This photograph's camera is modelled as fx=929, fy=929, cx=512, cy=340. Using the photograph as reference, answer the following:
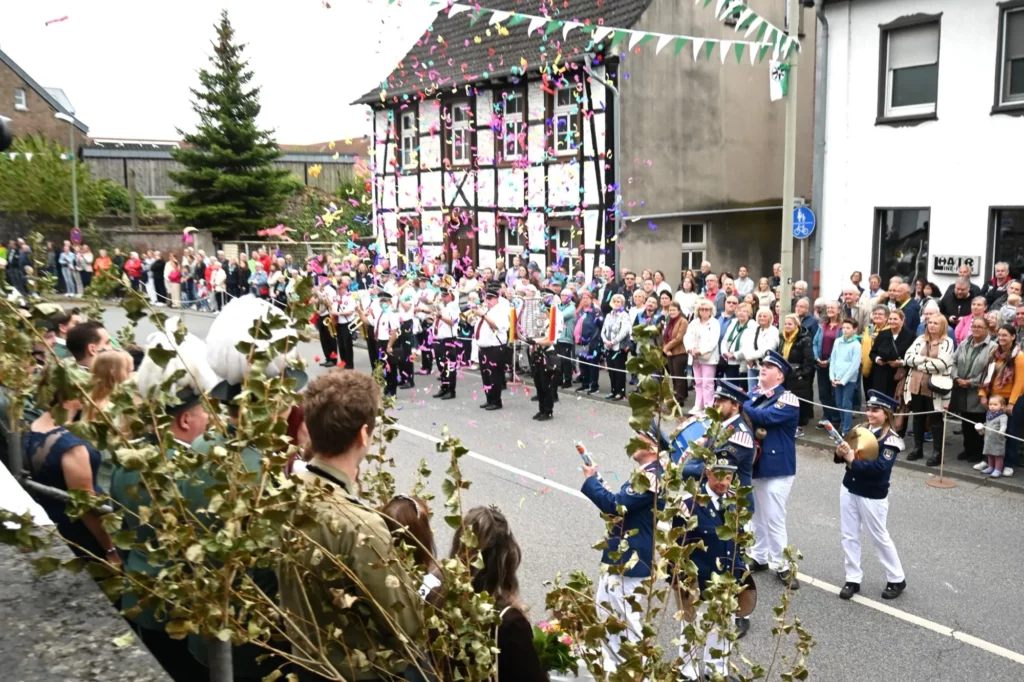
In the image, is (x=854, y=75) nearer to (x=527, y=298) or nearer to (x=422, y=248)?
(x=527, y=298)

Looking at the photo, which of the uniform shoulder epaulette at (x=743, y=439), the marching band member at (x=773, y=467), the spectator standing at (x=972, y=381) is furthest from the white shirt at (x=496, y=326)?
the uniform shoulder epaulette at (x=743, y=439)

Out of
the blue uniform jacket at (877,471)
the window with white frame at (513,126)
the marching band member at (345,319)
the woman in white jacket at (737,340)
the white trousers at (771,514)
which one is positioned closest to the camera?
the blue uniform jacket at (877,471)

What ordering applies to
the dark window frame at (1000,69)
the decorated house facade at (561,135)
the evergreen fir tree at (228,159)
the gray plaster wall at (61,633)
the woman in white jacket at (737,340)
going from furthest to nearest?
1. the evergreen fir tree at (228,159)
2. the decorated house facade at (561,135)
3. the dark window frame at (1000,69)
4. the woman in white jacket at (737,340)
5. the gray plaster wall at (61,633)

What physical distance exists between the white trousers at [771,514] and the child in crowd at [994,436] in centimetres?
401

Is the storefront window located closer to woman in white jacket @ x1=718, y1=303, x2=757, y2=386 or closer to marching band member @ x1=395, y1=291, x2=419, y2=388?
woman in white jacket @ x1=718, y1=303, x2=757, y2=386

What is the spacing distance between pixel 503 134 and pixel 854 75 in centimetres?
959

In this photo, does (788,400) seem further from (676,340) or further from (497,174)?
(497,174)

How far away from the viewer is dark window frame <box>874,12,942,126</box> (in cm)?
1614

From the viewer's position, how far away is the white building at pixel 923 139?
50.6 feet

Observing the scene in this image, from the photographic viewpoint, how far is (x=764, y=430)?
7.27 meters

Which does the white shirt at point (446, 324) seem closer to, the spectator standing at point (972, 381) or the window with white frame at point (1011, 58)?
the spectator standing at point (972, 381)

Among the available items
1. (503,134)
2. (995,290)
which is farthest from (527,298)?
(503,134)

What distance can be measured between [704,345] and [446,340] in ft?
Answer: 14.7

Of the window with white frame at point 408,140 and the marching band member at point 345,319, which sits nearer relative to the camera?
the marching band member at point 345,319
